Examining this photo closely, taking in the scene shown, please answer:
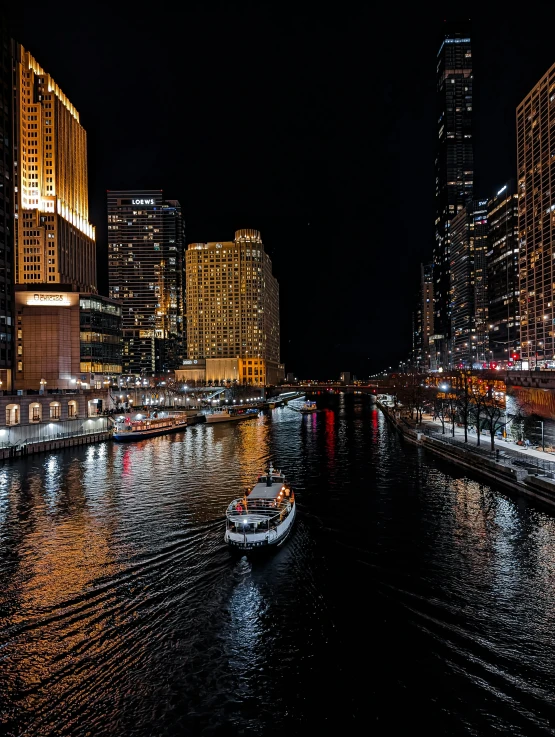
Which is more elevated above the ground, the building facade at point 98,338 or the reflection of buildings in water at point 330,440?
the building facade at point 98,338

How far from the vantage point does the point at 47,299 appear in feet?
460

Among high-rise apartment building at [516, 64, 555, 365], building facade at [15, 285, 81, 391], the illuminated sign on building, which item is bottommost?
building facade at [15, 285, 81, 391]

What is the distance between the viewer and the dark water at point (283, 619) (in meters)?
19.0

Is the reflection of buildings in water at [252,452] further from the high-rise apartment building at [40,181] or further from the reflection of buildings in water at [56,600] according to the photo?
the high-rise apartment building at [40,181]

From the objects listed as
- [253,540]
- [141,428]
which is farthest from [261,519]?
[141,428]

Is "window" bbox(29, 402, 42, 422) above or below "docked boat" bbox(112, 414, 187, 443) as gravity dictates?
above

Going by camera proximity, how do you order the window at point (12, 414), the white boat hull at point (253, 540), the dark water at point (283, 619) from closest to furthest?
the dark water at point (283, 619) < the white boat hull at point (253, 540) < the window at point (12, 414)

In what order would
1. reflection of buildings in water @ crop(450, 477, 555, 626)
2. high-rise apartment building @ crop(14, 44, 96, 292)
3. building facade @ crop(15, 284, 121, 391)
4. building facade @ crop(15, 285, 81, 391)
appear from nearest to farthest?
1. reflection of buildings in water @ crop(450, 477, 555, 626)
2. building facade @ crop(15, 285, 81, 391)
3. building facade @ crop(15, 284, 121, 391)
4. high-rise apartment building @ crop(14, 44, 96, 292)

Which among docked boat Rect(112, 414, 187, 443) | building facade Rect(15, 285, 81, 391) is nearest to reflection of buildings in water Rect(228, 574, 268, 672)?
docked boat Rect(112, 414, 187, 443)

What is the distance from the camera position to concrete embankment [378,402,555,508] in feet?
150

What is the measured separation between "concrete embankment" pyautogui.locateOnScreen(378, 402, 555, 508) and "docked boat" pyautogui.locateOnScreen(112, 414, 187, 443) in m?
56.7

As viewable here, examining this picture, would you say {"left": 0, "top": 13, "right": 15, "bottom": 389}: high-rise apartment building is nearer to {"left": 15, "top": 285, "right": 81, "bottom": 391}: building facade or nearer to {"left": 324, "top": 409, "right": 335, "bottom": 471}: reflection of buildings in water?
{"left": 15, "top": 285, "right": 81, "bottom": 391}: building facade

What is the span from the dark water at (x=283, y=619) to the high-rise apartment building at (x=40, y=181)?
149121 mm

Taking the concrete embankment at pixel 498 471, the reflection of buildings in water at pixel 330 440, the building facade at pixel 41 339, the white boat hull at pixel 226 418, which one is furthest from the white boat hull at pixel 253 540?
the building facade at pixel 41 339
